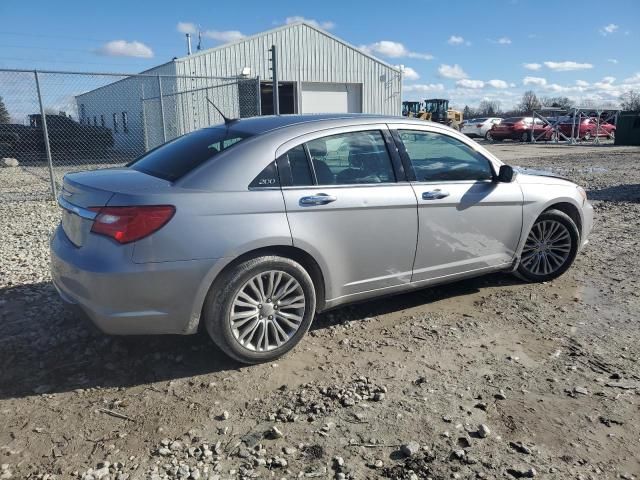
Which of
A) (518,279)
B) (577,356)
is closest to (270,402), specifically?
(577,356)

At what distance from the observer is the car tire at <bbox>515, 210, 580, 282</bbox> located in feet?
16.3

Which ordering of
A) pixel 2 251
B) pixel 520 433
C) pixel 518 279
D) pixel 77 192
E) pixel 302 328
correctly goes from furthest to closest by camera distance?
pixel 2 251 → pixel 518 279 → pixel 302 328 → pixel 77 192 → pixel 520 433

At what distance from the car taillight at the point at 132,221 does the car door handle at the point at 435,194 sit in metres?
1.95

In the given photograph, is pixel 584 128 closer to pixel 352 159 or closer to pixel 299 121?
pixel 352 159

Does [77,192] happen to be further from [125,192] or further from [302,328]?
[302,328]

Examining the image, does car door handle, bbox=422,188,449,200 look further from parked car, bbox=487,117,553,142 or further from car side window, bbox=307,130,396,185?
parked car, bbox=487,117,553,142

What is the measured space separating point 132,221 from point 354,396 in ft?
5.54

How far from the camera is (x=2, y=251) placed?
615cm

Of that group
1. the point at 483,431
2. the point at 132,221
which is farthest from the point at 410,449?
the point at 132,221

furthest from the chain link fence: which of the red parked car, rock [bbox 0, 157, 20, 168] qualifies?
the red parked car

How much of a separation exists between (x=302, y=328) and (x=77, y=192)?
5.77ft

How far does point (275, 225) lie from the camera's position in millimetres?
3381

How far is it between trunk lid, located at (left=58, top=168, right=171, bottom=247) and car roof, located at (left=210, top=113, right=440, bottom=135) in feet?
2.64

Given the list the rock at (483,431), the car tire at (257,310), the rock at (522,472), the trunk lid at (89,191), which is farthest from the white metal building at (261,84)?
the rock at (522,472)
